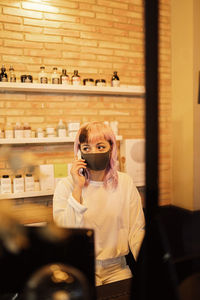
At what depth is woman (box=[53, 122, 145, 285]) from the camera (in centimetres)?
127

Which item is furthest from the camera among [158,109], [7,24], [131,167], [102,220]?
[131,167]

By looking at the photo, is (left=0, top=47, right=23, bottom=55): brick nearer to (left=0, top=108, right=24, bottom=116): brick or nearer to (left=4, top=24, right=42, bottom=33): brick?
(left=4, top=24, right=42, bottom=33): brick

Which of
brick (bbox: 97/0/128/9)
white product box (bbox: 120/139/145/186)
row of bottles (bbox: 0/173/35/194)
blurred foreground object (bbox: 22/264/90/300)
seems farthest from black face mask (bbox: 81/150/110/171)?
brick (bbox: 97/0/128/9)

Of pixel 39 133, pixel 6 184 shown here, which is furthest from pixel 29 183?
pixel 39 133

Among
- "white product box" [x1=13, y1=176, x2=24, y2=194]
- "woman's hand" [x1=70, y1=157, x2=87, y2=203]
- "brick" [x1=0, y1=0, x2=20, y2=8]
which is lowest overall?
"white product box" [x1=13, y1=176, x2=24, y2=194]

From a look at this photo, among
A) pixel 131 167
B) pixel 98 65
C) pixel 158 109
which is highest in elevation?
pixel 98 65

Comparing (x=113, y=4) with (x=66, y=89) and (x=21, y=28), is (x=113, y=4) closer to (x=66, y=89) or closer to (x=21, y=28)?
(x=21, y=28)

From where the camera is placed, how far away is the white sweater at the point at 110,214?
50.9 inches

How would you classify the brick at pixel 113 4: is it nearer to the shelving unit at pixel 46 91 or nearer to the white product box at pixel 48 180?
the shelving unit at pixel 46 91

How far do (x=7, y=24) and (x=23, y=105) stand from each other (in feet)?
2.63

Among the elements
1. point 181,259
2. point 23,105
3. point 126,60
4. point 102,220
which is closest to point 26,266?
point 181,259

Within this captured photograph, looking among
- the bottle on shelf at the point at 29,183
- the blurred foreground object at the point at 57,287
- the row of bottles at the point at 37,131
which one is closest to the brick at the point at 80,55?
the row of bottles at the point at 37,131

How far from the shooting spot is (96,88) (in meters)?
2.96

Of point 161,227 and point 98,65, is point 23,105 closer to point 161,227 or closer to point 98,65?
point 98,65
